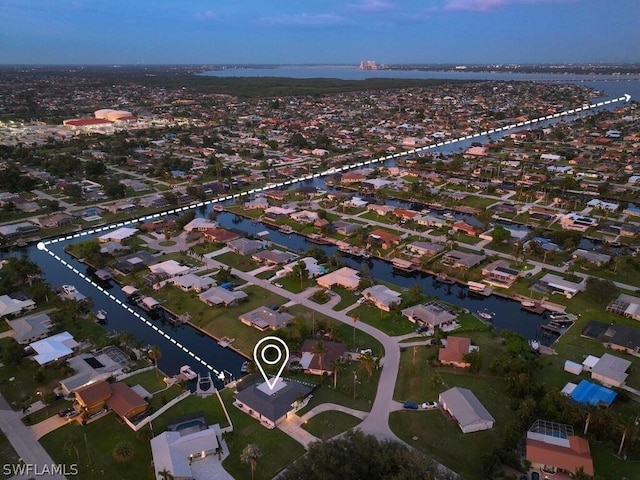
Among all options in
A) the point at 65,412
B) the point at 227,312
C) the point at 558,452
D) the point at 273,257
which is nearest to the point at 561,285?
the point at 558,452

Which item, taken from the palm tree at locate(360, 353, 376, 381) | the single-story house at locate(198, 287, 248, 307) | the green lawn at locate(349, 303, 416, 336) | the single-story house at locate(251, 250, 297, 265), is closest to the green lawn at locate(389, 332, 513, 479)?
the palm tree at locate(360, 353, 376, 381)

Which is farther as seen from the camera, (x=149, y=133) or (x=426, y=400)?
(x=149, y=133)

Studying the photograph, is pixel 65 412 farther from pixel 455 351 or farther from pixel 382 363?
pixel 455 351

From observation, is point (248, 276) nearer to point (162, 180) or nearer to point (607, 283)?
point (607, 283)

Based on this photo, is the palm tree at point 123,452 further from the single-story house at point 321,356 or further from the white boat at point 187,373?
the single-story house at point 321,356

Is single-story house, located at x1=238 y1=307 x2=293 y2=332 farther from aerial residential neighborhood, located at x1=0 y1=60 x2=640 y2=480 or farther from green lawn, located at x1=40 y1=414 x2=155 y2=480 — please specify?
green lawn, located at x1=40 y1=414 x2=155 y2=480

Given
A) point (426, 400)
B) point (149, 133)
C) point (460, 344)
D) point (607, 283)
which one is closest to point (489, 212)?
point (607, 283)
